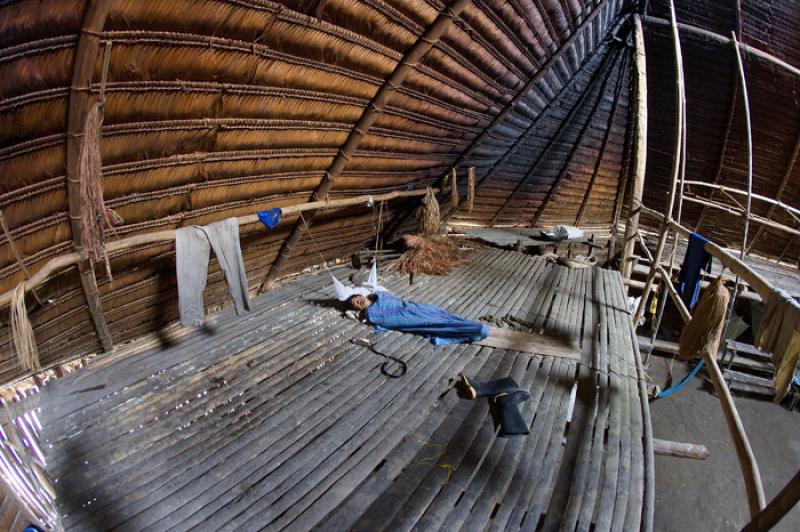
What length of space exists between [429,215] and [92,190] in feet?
16.9

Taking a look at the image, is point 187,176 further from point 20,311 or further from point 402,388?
point 402,388

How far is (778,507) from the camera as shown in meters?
1.60

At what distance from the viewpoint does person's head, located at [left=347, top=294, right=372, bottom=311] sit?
178 inches

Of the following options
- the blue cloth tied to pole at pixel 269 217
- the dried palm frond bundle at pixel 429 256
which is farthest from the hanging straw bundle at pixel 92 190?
the dried palm frond bundle at pixel 429 256

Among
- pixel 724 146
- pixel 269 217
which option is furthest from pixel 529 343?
pixel 724 146

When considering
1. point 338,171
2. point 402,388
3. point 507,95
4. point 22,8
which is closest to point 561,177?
point 507,95

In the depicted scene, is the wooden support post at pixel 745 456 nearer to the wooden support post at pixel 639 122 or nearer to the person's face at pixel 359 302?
the person's face at pixel 359 302

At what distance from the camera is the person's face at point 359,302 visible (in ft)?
14.8

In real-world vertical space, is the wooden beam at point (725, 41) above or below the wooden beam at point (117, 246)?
above

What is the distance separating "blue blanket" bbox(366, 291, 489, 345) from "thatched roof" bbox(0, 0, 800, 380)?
1875 millimetres

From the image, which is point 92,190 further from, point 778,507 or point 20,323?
point 778,507

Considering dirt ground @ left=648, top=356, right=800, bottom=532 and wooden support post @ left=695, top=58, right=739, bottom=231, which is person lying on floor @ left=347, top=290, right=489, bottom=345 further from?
wooden support post @ left=695, top=58, right=739, bottom=231

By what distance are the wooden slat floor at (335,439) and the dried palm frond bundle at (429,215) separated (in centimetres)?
335

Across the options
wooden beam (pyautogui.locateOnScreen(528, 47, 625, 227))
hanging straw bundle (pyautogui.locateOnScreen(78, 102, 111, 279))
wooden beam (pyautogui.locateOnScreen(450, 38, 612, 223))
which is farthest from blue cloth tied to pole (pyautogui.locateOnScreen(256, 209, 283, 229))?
wooden beam (pyautogui.locateOnScreen(528, 47, 625, 227))
